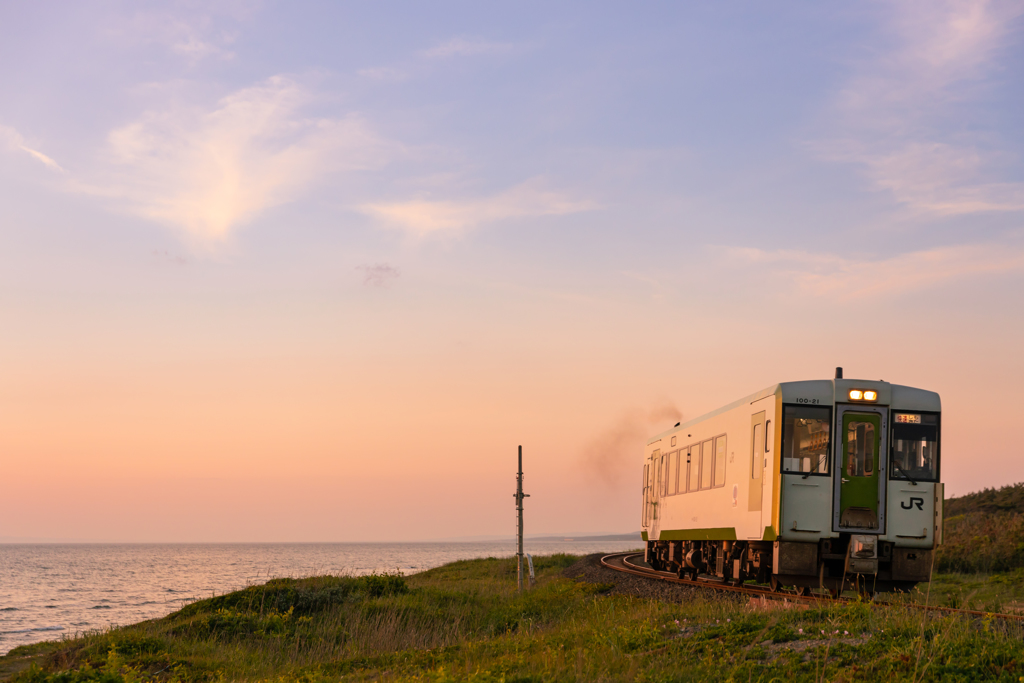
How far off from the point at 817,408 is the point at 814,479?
1289 mm

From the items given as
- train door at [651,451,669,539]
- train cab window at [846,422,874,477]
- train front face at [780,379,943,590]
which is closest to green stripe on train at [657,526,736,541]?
train door at [651,451,669,539]

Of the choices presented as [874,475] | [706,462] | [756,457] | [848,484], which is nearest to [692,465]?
[706,462]

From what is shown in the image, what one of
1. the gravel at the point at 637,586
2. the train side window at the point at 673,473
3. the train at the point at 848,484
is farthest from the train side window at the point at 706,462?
the train at the point at 848,484

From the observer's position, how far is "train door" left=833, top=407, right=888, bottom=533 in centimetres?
1556

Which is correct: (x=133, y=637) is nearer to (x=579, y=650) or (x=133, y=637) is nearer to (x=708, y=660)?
(x=579, y=650)

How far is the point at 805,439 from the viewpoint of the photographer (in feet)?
51.8

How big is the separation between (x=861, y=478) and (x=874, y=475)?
0.24 metres

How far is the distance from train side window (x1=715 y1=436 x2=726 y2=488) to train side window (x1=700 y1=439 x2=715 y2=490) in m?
0.36

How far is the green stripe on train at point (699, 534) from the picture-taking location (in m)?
18.2

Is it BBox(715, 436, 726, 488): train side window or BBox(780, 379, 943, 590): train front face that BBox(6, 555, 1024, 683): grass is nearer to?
BBox(780, 379, 943, 590): train front face

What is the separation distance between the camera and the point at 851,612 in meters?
10.2

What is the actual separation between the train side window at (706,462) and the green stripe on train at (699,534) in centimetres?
109

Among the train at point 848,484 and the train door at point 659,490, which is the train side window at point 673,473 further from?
the train at point 848,484

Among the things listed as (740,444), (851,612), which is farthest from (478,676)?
(740,444)
